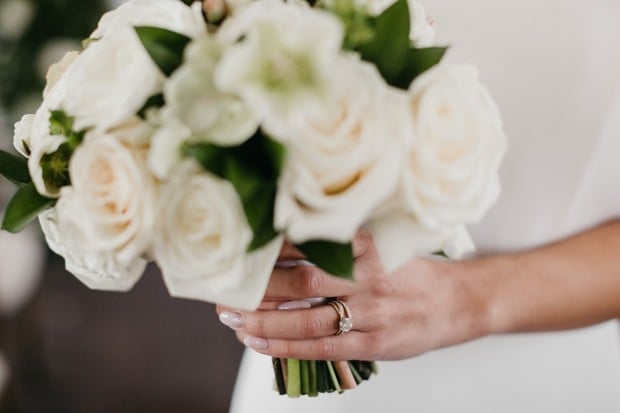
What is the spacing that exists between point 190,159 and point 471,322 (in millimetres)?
533

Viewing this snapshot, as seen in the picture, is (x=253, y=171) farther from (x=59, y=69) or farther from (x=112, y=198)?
(x=59, y=69)

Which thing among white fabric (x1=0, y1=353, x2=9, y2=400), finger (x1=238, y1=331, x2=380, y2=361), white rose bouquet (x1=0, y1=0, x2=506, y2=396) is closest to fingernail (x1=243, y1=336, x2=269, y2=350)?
finger (x1=238, y1=331, x2=380, y2=361)

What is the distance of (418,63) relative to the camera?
Result: 0.52m

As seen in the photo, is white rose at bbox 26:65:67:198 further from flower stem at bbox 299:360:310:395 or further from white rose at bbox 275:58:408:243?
flower stem at bbox 299:360:310:395

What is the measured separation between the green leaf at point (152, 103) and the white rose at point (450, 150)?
0.18 m

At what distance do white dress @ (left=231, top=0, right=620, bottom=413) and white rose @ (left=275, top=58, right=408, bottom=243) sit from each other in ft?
1.71

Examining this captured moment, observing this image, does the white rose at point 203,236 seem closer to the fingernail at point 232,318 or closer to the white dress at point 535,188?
the fingernail at point 232,318

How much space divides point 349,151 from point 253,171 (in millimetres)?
71

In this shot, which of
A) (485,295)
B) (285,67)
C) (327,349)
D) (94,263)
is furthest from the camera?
(485,295)

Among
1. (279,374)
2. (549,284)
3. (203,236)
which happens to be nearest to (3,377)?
(279,374)

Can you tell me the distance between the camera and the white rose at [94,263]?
0.51 meters

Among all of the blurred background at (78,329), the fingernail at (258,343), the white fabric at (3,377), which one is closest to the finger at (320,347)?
the fingernail at (258,343)

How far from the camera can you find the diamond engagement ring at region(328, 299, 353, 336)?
74cm

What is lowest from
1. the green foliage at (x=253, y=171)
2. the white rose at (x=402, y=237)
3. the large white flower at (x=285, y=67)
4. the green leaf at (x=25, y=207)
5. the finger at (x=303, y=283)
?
the finger at (x=303, y=283)
